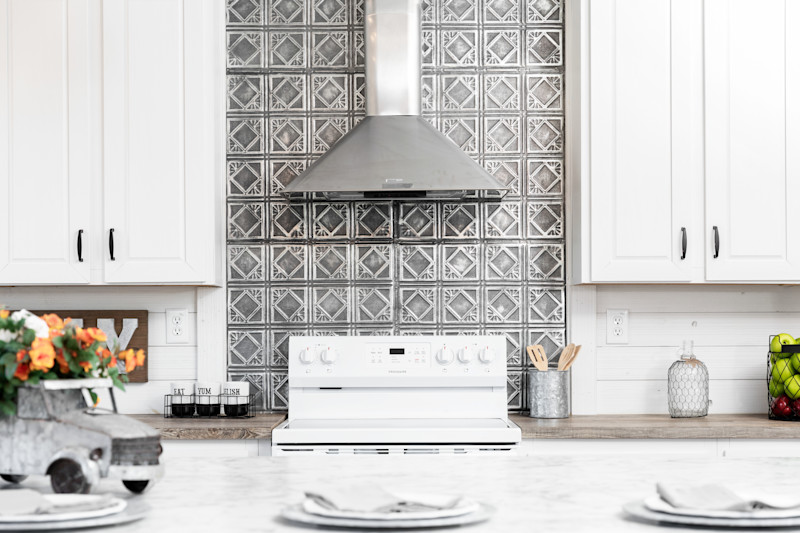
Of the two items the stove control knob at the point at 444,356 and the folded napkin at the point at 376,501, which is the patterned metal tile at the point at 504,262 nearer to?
the stove control knob at the point at 444,356

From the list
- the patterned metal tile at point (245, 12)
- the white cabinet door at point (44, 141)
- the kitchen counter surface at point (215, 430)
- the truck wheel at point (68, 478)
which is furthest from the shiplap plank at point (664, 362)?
the truck wheel at point (68, 478)

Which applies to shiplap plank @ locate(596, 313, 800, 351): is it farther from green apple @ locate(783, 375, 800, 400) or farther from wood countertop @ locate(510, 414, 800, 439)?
wood countertop @ locate(510, 414, 800, 439)

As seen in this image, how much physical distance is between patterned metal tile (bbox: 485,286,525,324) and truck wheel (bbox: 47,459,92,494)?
89.5 inches

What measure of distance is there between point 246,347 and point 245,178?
25.7 inches

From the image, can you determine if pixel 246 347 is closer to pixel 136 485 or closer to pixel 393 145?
pixel 393 145

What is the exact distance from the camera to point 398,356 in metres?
3.18

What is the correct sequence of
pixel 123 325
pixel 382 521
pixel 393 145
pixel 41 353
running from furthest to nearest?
pixel 123 325 → pixel 393 145 → pixel 41 353 → pixel 382 521

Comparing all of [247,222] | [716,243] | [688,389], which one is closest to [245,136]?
[247,222]

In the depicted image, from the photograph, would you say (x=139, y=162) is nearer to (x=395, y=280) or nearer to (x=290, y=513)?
(x=395, y=280)

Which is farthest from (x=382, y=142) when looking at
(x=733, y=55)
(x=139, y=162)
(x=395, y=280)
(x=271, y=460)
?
(x=271, y=460)

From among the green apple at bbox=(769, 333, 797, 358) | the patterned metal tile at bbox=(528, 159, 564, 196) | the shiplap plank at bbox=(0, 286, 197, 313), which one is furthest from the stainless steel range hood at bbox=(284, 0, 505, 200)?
the green apple at bbox=(769, 333, 797, 358)

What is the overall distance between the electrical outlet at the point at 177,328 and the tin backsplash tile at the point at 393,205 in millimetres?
170

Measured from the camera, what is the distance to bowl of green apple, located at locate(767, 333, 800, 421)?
3.08 meters

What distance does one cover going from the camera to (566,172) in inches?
133
